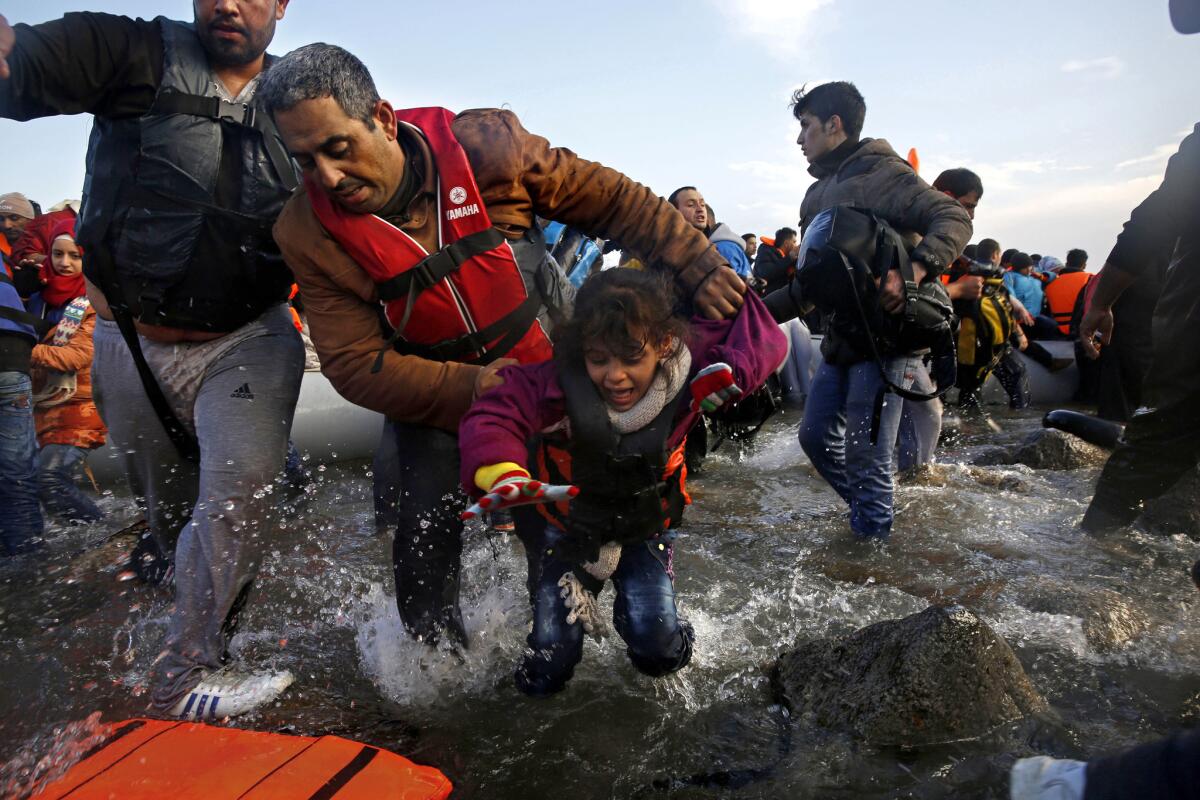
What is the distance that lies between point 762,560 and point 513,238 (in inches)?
89.0

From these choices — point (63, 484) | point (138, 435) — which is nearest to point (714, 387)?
point (138, 435)

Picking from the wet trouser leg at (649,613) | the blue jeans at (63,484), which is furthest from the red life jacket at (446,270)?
the blue jeans at (63,484)

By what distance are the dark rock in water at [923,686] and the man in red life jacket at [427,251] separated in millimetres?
1178

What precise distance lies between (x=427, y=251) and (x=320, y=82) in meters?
0.56

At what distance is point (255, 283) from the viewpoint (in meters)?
2.80

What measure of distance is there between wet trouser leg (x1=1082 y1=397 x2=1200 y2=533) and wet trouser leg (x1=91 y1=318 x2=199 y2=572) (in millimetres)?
4003

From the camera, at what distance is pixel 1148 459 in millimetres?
3527

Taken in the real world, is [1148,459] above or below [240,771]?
above

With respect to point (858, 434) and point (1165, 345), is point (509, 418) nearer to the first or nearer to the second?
point (858, 434)

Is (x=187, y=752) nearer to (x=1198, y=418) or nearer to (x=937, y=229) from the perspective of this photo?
(x=937, y=229)

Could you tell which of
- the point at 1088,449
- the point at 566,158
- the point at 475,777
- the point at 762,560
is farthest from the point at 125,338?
the point at 1088,449

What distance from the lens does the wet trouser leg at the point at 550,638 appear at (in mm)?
2564

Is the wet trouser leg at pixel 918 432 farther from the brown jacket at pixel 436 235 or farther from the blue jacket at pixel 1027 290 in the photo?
the blue jacket at pixel 1027 290

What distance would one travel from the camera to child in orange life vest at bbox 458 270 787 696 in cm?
241
